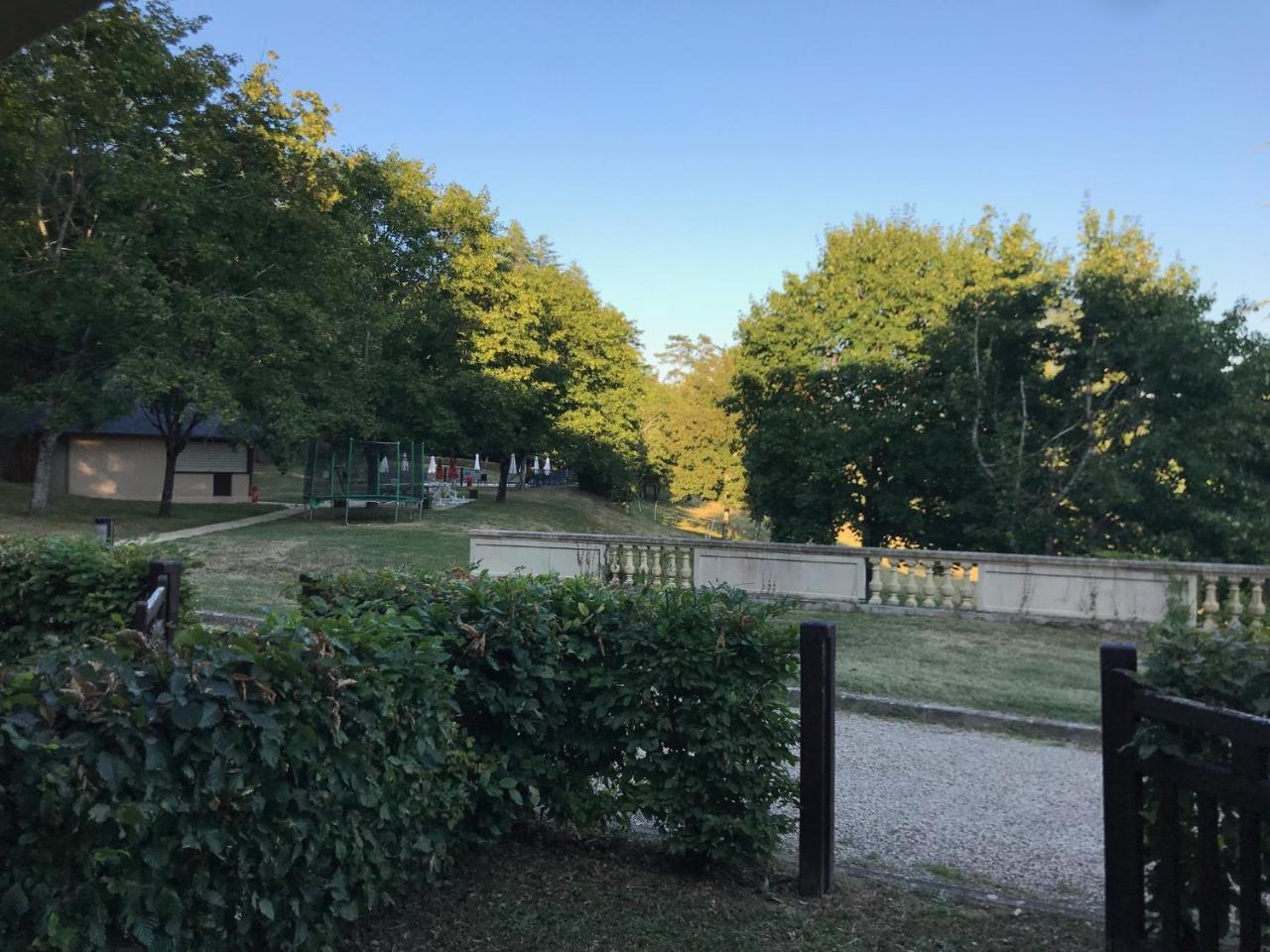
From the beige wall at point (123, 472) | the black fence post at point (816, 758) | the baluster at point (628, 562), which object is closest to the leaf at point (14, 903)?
the black fence post at point (816, 758)

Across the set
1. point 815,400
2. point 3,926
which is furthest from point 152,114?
point 3,926

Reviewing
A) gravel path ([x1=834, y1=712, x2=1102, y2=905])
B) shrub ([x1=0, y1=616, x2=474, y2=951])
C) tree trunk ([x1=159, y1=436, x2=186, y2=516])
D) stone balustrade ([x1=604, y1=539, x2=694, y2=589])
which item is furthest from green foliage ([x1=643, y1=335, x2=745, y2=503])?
shrub ([x1=0, y1=616, x2=474, y2=951])

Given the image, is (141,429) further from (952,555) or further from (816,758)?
(816,758)

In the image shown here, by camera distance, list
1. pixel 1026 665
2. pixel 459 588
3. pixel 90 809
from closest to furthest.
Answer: pixel 90 809 < pixel 459 588 < pixel 1026 665

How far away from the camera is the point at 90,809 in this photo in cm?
225

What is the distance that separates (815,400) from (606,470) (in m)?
21.9

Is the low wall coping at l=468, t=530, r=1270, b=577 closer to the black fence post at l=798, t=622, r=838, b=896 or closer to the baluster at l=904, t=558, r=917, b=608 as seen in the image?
the baluster at l=904, t=558, r=917, b=608

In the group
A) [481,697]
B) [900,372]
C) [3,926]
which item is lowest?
[3,926]

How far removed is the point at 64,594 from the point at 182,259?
2114 cm

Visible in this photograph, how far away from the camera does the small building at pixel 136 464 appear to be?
3444cm

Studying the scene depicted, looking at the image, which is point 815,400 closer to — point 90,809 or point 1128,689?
point 1128,689

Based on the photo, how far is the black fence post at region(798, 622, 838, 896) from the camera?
3.86m

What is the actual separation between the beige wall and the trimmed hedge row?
36.1 m

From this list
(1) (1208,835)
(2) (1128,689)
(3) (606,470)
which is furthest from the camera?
(3) (606,470)
